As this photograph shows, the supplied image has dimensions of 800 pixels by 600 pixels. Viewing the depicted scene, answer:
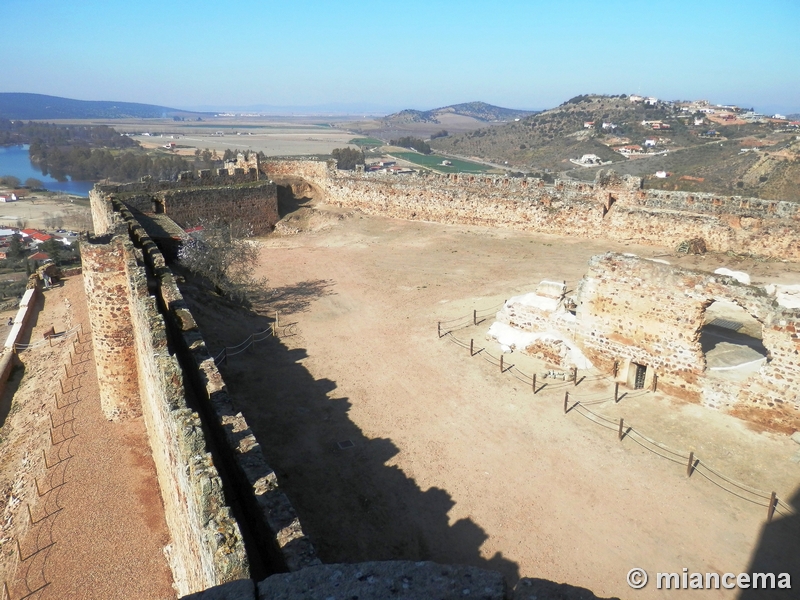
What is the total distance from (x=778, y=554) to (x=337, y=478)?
18.6 ft

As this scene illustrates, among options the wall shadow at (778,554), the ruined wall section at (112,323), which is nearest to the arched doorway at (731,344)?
the wall shadow at (778,554)

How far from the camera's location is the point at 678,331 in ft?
32.8

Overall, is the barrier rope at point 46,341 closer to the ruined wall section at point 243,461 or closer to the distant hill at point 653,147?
the ruined wall section at point 243,461

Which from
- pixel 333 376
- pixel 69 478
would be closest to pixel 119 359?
pixel 69 478

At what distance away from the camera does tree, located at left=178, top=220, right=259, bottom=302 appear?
15070 mm

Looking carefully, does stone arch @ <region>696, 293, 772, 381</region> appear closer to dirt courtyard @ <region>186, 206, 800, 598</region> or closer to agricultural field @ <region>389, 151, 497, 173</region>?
dirt courtyard @ <region>186, 206, 800, 598</region>

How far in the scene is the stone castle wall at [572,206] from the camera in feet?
57.2

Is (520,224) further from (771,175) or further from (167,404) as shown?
(771,175)

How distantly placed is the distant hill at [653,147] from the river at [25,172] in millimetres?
58654

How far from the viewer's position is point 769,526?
7051mm

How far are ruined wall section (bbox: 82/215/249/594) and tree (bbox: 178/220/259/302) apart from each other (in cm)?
252

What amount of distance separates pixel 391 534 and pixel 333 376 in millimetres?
4531

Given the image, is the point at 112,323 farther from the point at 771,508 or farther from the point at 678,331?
the point at 771,508

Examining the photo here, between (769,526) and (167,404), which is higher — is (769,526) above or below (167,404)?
below
